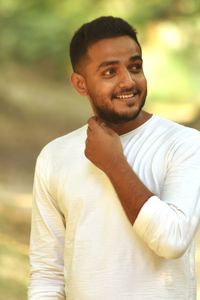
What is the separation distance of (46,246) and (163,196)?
340 mm

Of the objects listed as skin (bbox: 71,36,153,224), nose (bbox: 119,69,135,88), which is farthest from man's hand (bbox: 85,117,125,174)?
nose (bbox: 119,69,135,88)

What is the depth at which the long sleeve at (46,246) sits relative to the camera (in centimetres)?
193

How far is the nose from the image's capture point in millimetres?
1807

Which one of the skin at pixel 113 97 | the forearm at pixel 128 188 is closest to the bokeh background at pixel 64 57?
the skin at pixel 113 97

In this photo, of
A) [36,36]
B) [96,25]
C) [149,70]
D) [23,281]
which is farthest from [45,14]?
[96,25]

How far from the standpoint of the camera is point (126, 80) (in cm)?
181

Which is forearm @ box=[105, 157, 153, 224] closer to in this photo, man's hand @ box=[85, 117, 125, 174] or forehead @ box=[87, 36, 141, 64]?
man's hand @ box=[85, 117, 125, 174]

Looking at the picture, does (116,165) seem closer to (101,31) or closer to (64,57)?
(101,31)

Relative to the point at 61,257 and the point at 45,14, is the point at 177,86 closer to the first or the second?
the point at 45,14

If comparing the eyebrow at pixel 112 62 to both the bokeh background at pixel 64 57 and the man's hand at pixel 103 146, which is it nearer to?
the man's hand at pixel 103 146

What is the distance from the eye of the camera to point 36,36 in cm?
741

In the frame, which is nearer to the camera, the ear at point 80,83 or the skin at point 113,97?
the skin at point 113,97

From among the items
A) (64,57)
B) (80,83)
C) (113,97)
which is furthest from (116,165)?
(64,57)

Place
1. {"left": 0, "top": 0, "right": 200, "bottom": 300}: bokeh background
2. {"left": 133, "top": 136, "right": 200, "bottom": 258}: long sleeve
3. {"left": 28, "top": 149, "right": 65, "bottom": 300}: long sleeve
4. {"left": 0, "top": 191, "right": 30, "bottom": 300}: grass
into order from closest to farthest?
{"left": 133, "top": 136, "right": 200, "bottom": 258}: long sleeve
{"left": 28, "top": 149, "right": 65, "bottom": 300}: long sleeve
{"left": 0, "top": 191, "right": 30, "bottom": 300}: grass
{"left": 0, "top": 0, "right": 200, "bottom": 300}: bokeh background
